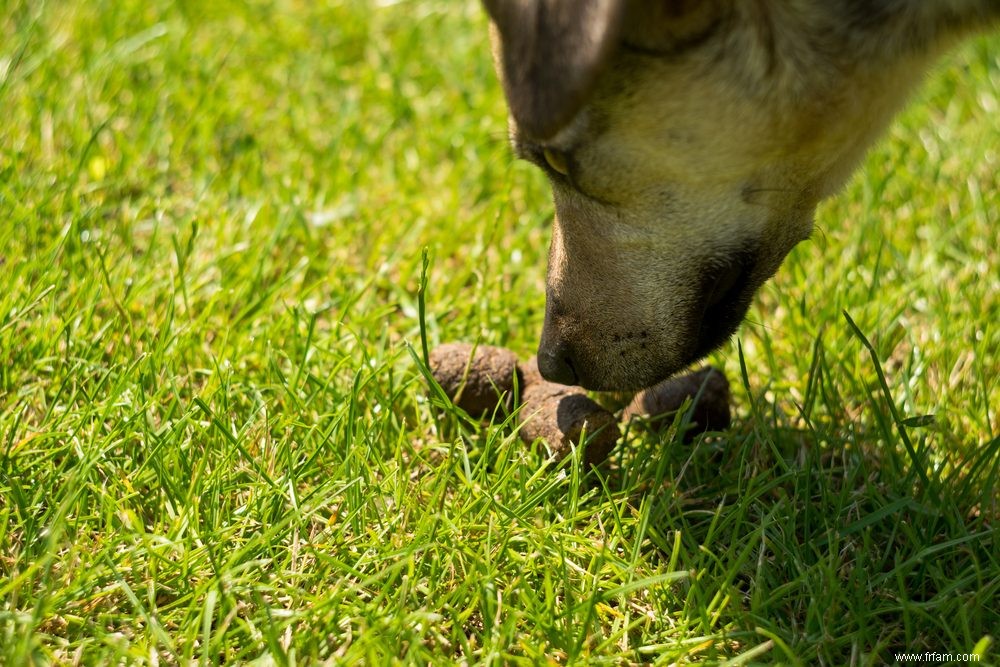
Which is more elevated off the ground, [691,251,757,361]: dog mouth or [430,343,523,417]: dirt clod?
[691,251,757,361]: dog mouth

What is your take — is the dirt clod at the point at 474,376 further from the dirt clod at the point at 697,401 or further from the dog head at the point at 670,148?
the dirt clod at the point at 697,401

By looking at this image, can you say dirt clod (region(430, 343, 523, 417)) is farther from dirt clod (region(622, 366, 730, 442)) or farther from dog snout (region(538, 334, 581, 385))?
dirt clod (region(622, 366, 730, 442))

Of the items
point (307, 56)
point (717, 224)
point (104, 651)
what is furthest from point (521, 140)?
point (307, 56)

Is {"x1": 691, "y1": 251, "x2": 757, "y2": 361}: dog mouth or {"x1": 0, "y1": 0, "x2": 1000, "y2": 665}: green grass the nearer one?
{"x1": 0, "y1": 0, "x2": 1000, "y2": 665}: green grass

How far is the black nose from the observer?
121 inches

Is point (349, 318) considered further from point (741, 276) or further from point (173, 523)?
point (741, 276)

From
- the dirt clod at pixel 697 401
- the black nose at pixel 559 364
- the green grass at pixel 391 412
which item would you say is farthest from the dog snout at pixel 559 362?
the dirt clod at pixel 697 401

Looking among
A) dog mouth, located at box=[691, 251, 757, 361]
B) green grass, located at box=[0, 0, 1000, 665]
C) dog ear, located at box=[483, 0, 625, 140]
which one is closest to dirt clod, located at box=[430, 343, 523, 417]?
green grass, located at box=[0, 0, 1000, 665]

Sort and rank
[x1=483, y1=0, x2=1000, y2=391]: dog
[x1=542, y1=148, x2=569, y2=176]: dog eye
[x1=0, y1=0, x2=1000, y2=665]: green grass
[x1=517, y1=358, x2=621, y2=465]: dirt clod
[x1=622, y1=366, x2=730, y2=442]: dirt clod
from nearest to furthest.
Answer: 1. [x1=483, y1=0, x2=1000, y2=391]: dog
2. [x1=0, y1=0, x2=1000, y2=665]: green grass
3. [x1=542, y1=148, x2=569, y2=176]: dog eye
4. [x1=517, y1=358, x2=621, y2=465]: dirt clod
5. [x1=622, y1=366, x2=730, y2=442]: dirt clod

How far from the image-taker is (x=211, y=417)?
3121 mm

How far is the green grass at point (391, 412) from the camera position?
2736mm

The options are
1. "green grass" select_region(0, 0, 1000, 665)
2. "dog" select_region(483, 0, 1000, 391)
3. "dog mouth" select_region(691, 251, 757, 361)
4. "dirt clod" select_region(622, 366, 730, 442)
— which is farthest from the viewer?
"dirt clod" select_region(622, 366, 730, 442)

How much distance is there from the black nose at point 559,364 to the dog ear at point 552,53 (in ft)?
2.40

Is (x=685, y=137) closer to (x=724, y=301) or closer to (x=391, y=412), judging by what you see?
(x=724, y=301)
